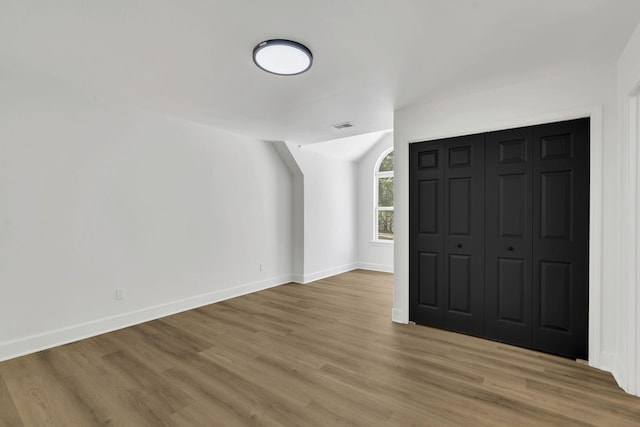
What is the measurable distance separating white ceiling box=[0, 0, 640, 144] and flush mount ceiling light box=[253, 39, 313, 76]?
55 millimetres

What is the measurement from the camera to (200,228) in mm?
4223

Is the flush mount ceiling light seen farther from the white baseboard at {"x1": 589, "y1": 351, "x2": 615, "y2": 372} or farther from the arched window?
the arched window

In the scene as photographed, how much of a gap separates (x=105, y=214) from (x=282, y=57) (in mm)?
2573

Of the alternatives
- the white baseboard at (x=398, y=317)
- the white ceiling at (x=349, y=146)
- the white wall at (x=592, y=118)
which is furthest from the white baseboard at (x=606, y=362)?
the white ceiling at (x=349, y=146)

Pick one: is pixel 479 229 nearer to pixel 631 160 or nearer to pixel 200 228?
pixel 631 160

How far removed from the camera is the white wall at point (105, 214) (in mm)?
2734

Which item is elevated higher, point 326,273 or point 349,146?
point 349,146

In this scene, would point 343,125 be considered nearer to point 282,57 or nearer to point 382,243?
point 282,57

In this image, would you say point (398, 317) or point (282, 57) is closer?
point (282, 57)

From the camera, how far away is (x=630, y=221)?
2145 millimetres

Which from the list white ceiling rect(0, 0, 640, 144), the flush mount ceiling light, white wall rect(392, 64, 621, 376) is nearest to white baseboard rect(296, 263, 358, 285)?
white ceiling rect(0, 0, 640, 144)

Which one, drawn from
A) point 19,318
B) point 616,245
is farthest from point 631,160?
point 19,318

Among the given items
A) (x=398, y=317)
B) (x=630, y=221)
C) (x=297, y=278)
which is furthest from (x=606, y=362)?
(x=297, y=278)

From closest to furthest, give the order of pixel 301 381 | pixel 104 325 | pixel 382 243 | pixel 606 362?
pixel 301 381 → pixel 606 362 → pixel 104 325 → pixel 382 243
